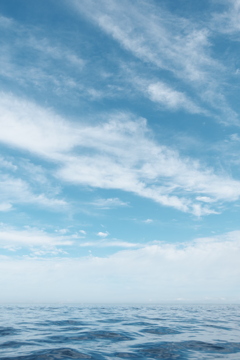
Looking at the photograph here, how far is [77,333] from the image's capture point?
18.2 meters

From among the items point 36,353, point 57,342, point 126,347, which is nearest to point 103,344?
point 126,347

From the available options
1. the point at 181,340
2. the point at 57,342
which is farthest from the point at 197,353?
the point at 57,342

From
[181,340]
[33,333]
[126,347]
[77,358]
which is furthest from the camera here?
[33,333]

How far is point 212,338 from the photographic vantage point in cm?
1706

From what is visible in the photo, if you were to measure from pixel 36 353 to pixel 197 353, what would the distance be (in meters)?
8.08

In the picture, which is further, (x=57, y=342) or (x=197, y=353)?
(x=57, y=342)

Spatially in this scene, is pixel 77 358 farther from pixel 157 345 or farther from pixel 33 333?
pixel 33 333

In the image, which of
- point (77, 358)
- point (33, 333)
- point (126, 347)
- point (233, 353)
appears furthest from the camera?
→ point (33, 333)

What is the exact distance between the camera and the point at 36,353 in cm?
1216

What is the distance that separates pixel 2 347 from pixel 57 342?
Answer: 305 cm

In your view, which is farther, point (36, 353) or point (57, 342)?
point (57, 342)

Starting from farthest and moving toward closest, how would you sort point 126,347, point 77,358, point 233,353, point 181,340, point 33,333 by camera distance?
point 33,333, point 181,340, point 126,347, point 233,353, point 77,358

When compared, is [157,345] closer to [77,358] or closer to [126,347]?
[126,347]

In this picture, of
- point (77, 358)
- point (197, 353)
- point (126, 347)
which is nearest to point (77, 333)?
point (126, 347)
